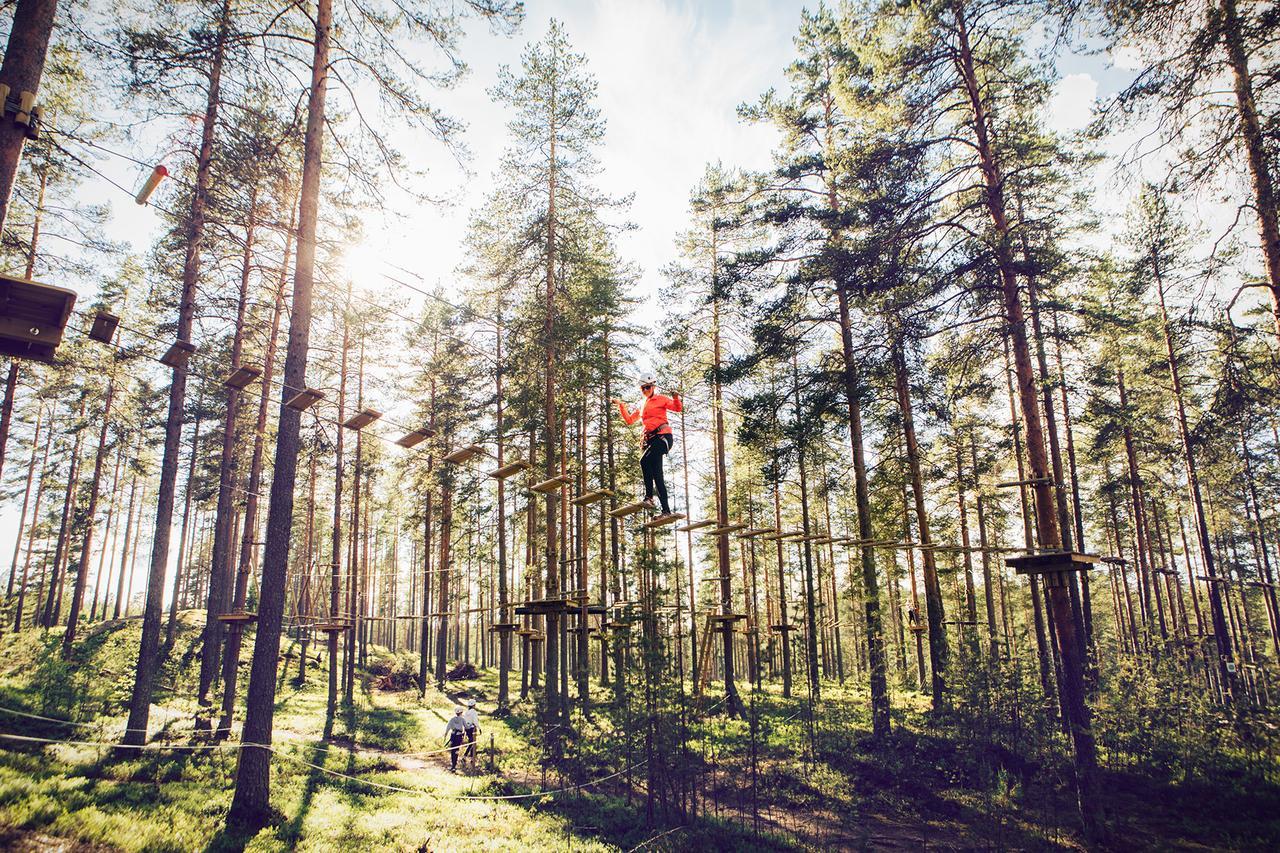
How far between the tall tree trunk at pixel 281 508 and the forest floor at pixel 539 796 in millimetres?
636

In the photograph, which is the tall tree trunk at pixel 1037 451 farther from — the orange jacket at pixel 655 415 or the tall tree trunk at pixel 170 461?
the tall tree trunk at pixel 170 461

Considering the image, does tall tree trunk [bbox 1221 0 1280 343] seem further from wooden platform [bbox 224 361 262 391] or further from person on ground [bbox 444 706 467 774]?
person on ground [bbox 444 706 467 774]

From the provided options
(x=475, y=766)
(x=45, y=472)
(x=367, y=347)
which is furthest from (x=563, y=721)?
(x=45, y=472)

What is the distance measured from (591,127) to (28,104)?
47.1ft

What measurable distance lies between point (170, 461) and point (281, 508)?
5363mm

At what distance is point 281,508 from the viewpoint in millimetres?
10086

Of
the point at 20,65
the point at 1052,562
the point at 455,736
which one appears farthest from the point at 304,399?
the point at 1052,562

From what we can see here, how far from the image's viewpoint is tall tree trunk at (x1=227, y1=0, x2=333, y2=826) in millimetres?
9570

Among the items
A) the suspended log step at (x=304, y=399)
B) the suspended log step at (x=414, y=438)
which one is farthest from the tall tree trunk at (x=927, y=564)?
the suspended log step at (x=304, y=399)

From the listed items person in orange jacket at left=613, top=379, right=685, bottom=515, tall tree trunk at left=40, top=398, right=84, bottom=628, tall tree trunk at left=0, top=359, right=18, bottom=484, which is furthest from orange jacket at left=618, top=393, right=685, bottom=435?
tall tree trunk at left=40, top=398, right=84, bottom=628

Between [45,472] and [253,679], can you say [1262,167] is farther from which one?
[45,472]

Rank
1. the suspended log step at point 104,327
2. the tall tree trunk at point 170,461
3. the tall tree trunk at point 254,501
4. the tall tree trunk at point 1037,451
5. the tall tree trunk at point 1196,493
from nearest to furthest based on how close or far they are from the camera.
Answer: the suspended log step at point 104,327
the tall tree trunk at point 1037,451
the tall tree trunk at point 170,461
the tall tree trunk at point 254,501
the tall tree trunk at point 1196,493

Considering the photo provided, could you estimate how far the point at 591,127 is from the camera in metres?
18.0

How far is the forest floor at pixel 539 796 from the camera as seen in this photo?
30.8ft
